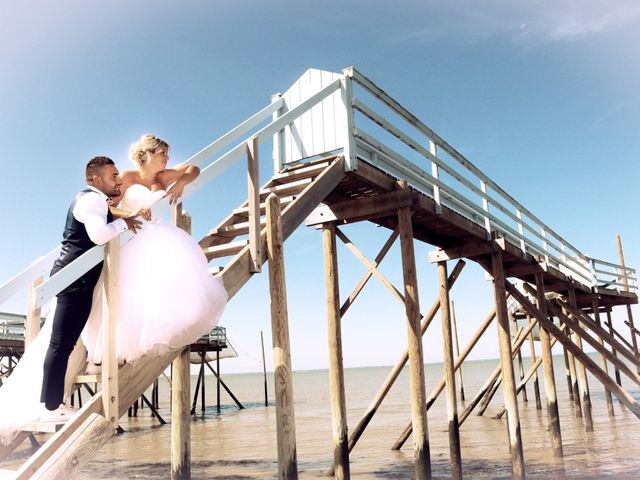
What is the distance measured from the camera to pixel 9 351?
2028 centimetres

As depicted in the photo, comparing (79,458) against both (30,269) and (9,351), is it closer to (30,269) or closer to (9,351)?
(30,269)

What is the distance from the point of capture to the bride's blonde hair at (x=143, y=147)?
146 inches

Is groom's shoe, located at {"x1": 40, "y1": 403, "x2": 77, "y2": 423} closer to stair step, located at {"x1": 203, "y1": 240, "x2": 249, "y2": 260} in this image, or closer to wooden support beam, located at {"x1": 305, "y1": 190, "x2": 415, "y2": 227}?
stair step, located at {"x1": 203, "y1": 240, "x2": 249, "y2": 260}

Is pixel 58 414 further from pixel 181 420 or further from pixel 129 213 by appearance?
pixel 181 420

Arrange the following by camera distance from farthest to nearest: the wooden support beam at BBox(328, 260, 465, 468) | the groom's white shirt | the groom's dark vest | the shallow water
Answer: the shallow water, the wooden support beam at BBox(328, 260, 465, 468), the groom's dark vest, the groom's white shirt

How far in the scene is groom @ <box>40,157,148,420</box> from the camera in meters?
3.15

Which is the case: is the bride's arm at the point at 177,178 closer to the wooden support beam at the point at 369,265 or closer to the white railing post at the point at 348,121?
the white railing post at the point at 348,121

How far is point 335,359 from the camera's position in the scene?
7.41 metres

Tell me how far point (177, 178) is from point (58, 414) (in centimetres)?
163

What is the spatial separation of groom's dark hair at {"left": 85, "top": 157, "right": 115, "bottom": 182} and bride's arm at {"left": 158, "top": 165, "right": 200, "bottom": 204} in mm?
500

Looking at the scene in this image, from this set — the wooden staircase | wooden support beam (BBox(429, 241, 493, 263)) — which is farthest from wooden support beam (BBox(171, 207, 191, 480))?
wooden support beam (BBox(429, 241, 493, 263))

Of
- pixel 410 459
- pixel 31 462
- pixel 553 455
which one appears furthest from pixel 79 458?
pixel 553 455

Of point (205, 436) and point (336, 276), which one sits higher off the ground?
point (336, 276)

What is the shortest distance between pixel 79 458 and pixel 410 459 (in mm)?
9320
